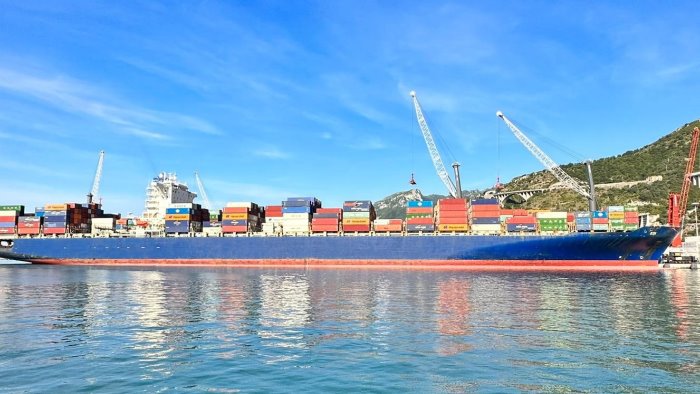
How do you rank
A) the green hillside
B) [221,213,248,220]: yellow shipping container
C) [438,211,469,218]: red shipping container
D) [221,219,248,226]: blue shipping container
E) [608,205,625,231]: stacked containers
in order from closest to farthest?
[608,205,625,231]: stacked containers, [438,211,469,218]: red shipping container, [221,219,248,226]: blue shipping container, [221,213,248,220]: yellow shipping container, the green hillside

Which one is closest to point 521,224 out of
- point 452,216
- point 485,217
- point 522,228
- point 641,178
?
point 522,228

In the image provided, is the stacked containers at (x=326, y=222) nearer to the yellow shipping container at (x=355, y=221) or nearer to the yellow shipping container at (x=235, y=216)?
the yellow shipping container at (x=355, y=221)

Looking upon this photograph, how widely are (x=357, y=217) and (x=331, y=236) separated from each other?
21.0 feet

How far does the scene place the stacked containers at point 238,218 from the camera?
9512cm

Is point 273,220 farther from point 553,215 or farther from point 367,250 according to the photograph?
point 553,215

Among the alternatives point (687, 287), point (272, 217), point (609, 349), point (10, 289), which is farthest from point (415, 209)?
point (609, 349)

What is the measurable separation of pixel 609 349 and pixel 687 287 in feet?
117

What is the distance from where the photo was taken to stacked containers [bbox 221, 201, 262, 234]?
9512cm

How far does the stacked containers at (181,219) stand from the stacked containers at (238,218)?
22.2 ft

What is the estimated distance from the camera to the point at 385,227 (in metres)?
89.2

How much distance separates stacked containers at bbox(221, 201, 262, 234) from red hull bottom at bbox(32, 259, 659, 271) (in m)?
6.88

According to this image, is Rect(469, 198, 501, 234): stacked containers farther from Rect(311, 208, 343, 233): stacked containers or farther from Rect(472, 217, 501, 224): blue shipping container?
Rect(311, 208, 343, 233): stacked containers

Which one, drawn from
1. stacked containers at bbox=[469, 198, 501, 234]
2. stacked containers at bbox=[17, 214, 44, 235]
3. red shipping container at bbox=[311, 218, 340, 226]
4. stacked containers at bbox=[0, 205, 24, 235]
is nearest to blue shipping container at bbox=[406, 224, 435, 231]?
stacked containers at bbox=[469, 198, 501, 234]

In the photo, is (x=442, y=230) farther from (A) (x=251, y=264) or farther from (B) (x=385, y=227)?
(A) (x=251, y=264)
